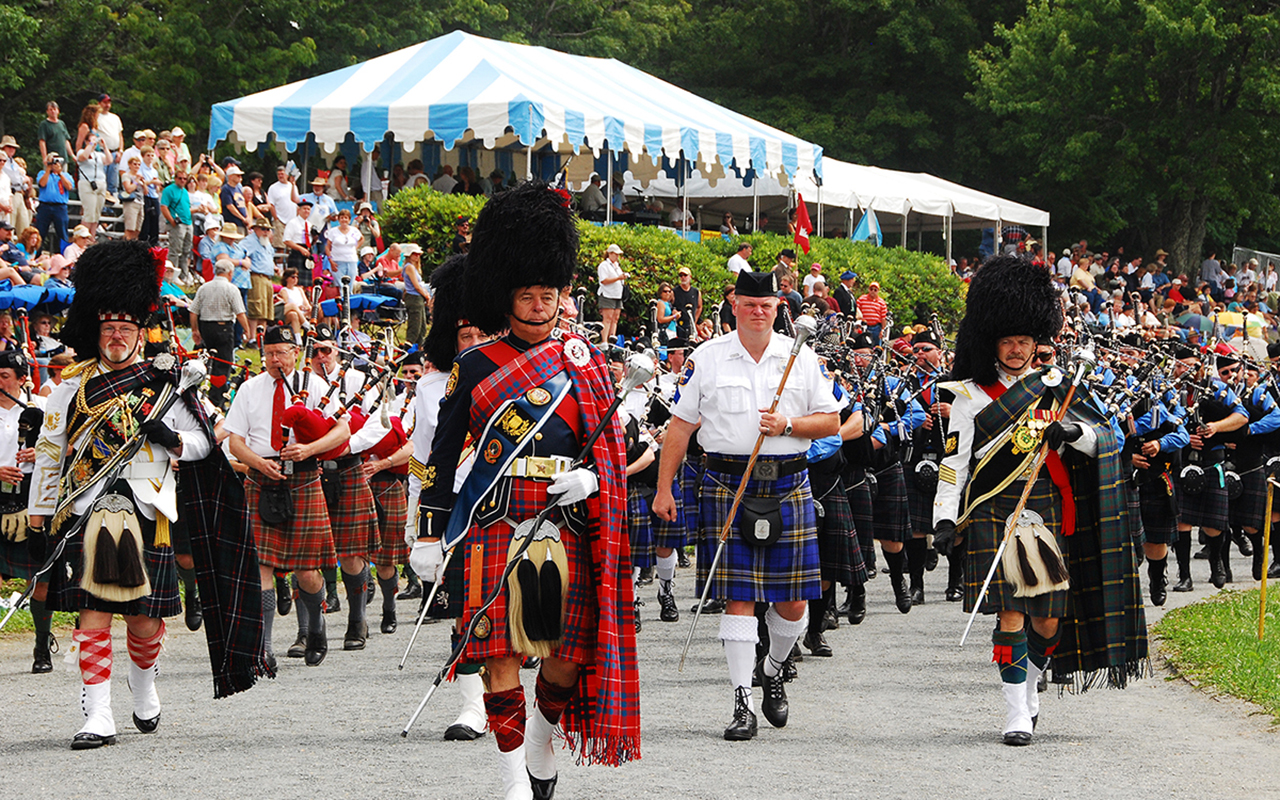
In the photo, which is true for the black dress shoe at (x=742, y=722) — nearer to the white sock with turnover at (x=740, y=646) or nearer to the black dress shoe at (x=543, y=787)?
the white sock with turnover at (x=740, y=646)

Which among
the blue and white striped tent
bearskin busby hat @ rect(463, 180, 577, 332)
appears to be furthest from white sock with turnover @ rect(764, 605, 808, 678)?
the blue and white striped tent

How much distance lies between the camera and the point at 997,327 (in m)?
5.84

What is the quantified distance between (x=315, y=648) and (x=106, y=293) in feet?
8.31

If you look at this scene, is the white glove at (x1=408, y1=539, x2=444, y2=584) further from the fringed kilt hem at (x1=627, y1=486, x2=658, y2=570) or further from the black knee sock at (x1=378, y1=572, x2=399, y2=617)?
the fringed kilt hem at (x1=627, y1=486, x2=658, y2=570)

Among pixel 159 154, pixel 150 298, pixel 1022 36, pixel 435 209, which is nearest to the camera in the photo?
pixel 150 298

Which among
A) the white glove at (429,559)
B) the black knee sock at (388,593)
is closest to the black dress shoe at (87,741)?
the white glove at (429,559)

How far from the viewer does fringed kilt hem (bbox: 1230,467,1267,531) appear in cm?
1084

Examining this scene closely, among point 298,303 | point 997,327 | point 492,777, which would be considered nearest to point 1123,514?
point 997,327

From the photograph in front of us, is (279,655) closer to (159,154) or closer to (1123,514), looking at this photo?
(1123,514)

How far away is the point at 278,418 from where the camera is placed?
7.43 meters

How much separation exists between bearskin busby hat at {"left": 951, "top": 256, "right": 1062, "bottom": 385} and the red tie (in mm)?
3347

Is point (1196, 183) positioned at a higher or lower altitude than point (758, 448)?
higher

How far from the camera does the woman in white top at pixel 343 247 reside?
53.2 ft

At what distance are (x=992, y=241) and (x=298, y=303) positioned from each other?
2123cm
